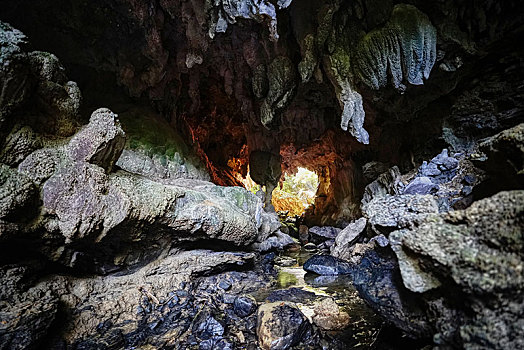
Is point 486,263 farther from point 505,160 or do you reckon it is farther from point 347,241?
point 347,241

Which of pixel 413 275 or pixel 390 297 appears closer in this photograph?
pixel 413 275

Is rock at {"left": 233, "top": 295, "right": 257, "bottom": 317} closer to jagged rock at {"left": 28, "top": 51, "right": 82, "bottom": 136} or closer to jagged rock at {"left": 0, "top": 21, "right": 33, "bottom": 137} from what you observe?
jagged rock at {"left": 28, "top": 51, "right": 82, "bottom": 136}

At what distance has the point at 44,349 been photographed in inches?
111

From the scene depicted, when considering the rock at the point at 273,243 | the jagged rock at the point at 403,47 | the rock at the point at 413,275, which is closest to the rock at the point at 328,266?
the rock at the point at 273,243

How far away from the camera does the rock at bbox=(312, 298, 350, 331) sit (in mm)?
3350

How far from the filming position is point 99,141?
3.56m

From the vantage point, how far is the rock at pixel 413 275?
6.05 feet

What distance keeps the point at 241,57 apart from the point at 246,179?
8.37m

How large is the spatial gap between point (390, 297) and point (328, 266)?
3649 mm

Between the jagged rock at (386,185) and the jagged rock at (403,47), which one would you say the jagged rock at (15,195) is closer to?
the jagged rock at (403,47)

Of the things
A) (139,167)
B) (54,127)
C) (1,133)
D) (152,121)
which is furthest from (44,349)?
(152,121)

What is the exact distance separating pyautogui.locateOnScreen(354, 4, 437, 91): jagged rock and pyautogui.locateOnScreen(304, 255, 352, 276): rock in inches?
159

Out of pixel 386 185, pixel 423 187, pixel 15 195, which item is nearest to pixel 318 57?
pixel 423 187

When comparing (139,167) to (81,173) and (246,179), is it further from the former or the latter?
(246,179)
